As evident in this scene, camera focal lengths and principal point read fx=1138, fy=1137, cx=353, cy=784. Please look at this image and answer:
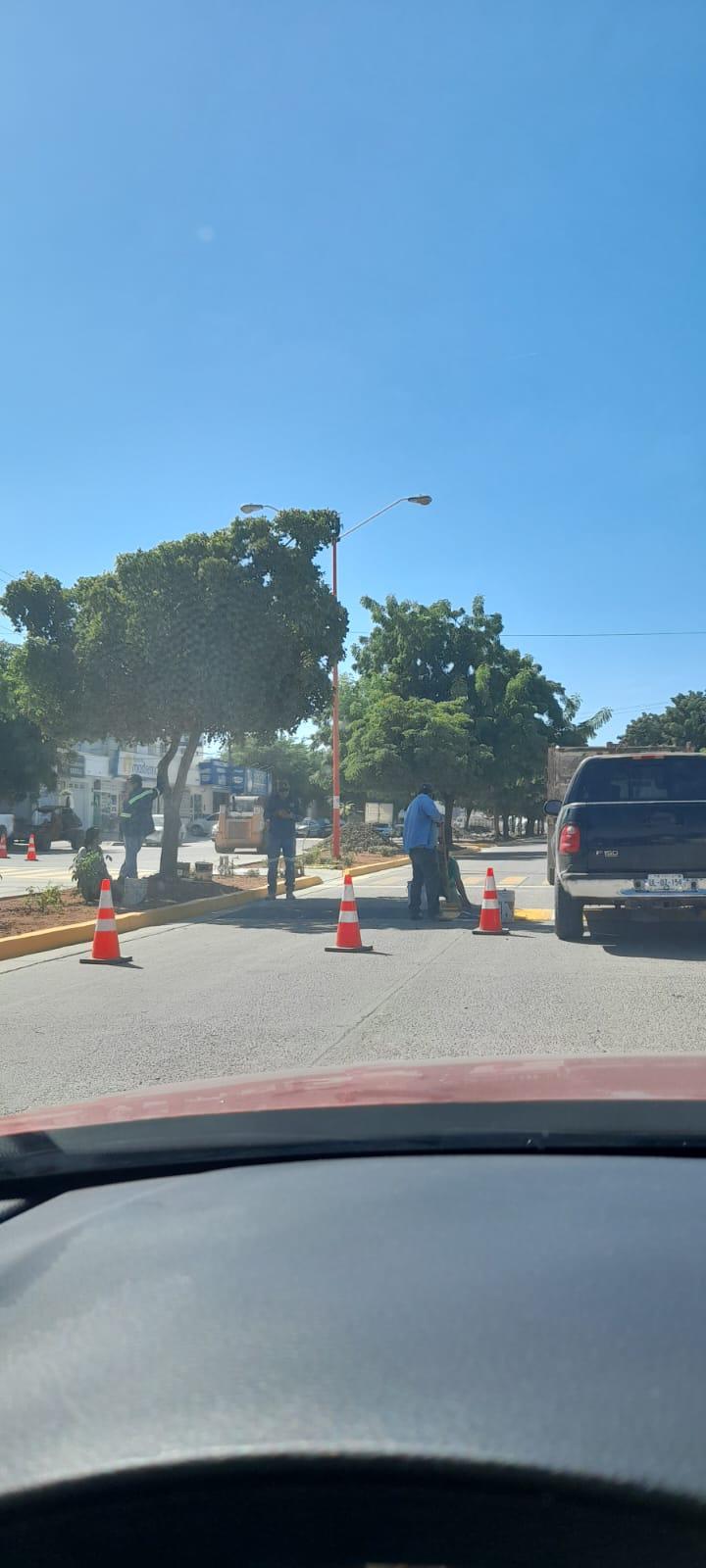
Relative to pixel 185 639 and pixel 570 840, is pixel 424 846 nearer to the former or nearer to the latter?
pixel 570 840

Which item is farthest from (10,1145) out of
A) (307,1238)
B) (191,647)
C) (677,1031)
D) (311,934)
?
(191,647)

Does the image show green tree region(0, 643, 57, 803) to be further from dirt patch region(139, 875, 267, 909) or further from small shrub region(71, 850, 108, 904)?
small shrub region(71, 850, 108, 904)

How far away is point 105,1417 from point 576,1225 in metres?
0.76

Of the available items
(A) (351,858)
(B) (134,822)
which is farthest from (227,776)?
(B) (134,822)

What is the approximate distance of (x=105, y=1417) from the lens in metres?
1.36

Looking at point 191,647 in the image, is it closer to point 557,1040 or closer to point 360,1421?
point 557,1040

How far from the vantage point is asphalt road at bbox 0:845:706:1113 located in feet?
21.0

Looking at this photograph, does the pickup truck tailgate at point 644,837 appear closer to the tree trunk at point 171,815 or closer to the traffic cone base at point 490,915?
the traffic cone base at point 490,915

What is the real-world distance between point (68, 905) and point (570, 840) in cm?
726

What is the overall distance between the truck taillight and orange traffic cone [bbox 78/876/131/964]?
422 centimetres

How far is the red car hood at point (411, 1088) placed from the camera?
7.89 ft

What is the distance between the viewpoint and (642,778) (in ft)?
39.5

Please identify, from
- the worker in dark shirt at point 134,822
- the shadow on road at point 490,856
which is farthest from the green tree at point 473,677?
the worker in dark shirt at point 134,822

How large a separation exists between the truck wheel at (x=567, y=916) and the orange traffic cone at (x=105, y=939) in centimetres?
430
